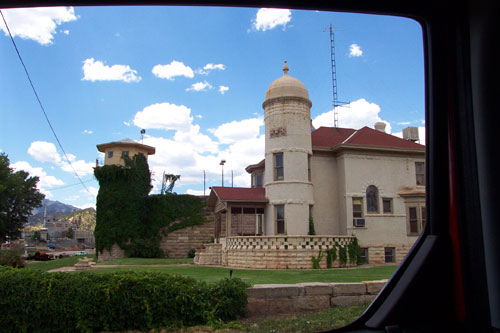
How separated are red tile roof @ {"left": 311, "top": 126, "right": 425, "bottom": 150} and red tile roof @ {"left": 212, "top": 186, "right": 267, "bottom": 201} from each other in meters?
4.11

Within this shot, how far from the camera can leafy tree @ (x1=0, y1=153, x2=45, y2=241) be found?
3194cm

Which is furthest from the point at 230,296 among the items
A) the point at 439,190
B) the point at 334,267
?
the point at 334,267

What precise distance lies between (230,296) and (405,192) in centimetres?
1660

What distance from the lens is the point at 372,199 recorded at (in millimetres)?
20750

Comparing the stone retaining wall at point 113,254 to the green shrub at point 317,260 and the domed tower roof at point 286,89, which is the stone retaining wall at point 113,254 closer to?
the green shrub at point 317,260

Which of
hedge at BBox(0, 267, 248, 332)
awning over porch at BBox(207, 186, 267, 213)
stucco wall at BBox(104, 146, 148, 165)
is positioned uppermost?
stucco wall at BBox(104, 146, 148, 165)

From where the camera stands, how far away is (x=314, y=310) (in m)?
6.94

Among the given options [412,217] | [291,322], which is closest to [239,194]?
[412,217]

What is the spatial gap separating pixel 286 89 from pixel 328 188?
233 inches

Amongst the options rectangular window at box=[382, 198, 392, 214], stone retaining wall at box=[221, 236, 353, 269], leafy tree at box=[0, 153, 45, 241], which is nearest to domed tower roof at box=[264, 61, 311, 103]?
rectangular window at box=[382, 198, 392, 214]

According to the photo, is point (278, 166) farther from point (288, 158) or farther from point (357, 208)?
point (357, 208)

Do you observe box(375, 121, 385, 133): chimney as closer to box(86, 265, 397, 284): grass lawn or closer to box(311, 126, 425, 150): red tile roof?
box(311, 126, 425, 150): red tile roof

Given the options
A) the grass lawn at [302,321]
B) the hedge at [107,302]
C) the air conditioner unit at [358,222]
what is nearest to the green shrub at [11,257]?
the hedge at [107,302]

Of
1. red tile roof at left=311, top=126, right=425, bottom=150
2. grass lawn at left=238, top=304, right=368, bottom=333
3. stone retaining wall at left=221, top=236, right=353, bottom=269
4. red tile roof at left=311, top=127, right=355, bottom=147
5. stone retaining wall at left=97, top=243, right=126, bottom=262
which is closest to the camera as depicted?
grass lawn at left=238, top=304, right=368, bottom=333
